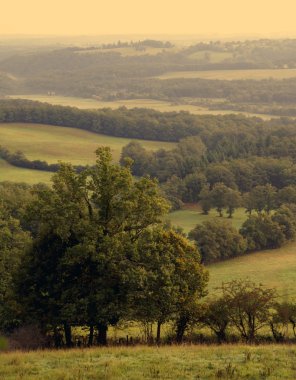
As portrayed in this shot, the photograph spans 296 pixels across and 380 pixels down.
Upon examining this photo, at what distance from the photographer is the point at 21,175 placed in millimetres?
165750

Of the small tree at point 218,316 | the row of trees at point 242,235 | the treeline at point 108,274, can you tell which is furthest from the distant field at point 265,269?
the treeline at point 108,274

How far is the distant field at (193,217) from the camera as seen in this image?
413ft

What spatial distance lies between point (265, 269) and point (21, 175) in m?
93.2

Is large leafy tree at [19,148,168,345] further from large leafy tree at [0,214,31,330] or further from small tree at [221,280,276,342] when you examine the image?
small tree at [221,280,276,342]

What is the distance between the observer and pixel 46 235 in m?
43.0

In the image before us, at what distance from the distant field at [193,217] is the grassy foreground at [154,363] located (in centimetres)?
8745

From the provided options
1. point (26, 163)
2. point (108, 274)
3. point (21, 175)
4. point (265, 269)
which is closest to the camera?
point (108, 274)

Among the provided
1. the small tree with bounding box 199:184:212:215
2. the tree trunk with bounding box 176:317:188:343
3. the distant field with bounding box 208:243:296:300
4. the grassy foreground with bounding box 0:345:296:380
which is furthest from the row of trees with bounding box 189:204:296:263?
the grassy foreground with bounding box 0:345:296:380

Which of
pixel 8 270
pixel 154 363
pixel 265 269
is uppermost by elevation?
pixel 8 270

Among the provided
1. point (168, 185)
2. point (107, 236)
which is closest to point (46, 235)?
point (107, 236)

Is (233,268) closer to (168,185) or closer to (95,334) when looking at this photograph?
(95,334)

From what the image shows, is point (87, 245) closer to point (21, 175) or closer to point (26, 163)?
point (21, 175)

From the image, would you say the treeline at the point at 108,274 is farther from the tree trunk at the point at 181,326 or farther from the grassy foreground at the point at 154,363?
the grassy foreground at the point at 154,363

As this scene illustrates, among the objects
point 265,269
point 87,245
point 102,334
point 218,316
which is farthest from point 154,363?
point 265,269
